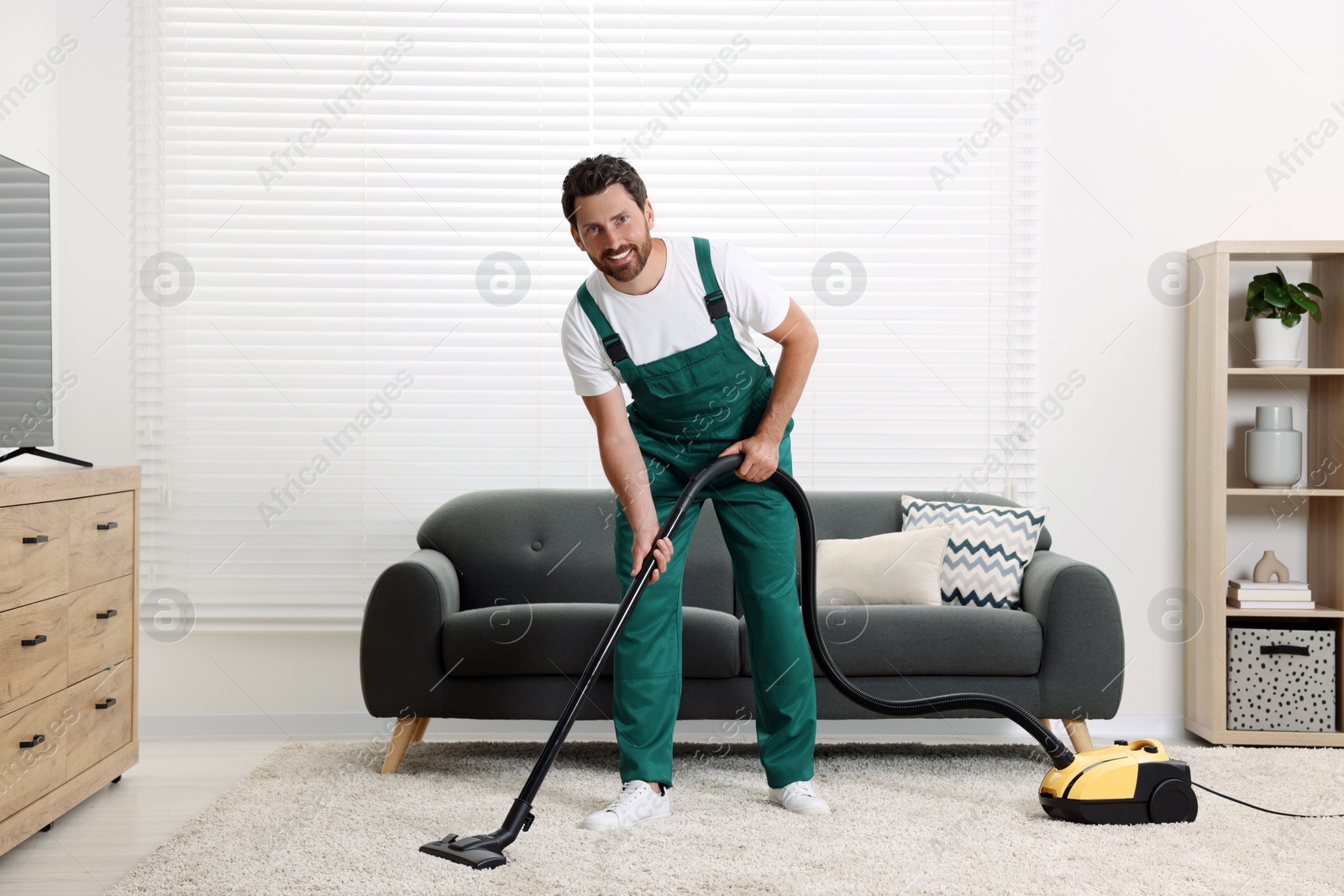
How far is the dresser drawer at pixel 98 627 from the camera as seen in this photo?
7.36ft

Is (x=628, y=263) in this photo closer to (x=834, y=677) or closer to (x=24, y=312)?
(x=834, y=677)

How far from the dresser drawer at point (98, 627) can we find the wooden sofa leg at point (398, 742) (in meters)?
0.68

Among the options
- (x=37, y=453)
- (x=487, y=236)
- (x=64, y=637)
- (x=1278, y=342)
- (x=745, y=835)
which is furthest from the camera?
(x=487, y=236)

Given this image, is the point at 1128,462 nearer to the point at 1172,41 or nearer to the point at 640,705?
the point at 1172,41

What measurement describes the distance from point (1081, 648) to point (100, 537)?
2.36 meters

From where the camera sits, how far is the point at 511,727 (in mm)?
3121

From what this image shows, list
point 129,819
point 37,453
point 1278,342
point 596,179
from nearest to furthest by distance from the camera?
point 596,179 → point 129,819 → point 37,453 → point 1278,342

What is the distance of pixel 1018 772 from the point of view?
8.45ft

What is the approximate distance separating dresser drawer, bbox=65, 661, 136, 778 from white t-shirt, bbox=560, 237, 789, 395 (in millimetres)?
1311

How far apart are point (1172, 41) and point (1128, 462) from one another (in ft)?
4.41

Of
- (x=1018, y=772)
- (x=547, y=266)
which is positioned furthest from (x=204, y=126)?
(x=1018, y=772)

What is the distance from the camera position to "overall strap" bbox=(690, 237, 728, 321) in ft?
6.91

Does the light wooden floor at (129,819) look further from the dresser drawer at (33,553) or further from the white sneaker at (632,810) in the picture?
the white sneaker at (632,810)

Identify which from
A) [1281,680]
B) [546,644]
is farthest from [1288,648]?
[546,644]
